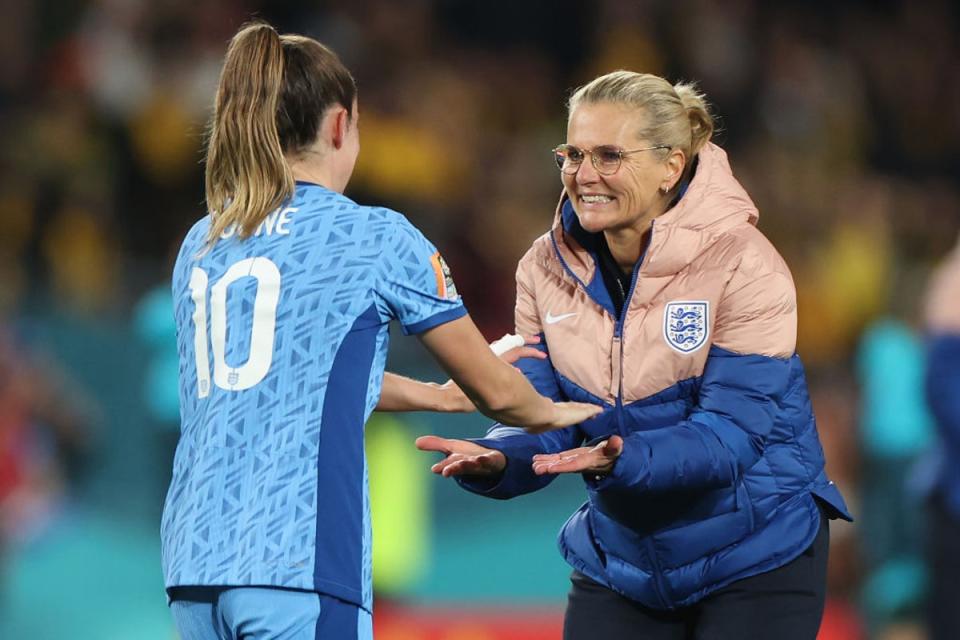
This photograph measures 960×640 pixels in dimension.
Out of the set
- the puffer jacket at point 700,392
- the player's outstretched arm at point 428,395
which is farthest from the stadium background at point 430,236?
the player's outstretched arm at point 428,395

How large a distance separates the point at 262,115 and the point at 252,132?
0.04m

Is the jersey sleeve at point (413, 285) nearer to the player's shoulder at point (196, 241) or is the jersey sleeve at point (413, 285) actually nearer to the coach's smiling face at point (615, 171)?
the player's shoulder at point (196, 241)

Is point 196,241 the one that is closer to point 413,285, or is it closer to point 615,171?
point 413,285

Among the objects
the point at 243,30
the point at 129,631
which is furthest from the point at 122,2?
the point at 243,30

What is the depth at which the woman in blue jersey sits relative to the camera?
2846 mm

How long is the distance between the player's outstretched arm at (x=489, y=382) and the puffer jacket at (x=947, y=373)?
227cm

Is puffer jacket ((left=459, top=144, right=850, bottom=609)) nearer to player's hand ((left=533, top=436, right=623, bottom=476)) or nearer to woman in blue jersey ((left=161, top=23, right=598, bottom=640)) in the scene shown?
player's hand ((left=533, top=436, right=623, bottom=476))

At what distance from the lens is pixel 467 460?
10.8 feet

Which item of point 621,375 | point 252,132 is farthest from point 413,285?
point 621,375

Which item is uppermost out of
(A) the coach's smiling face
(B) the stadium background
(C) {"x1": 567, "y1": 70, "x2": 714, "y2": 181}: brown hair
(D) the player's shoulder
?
(C) {"x1": 567, "y1": 70, "x2": 714, "y2": 181}: brown hair

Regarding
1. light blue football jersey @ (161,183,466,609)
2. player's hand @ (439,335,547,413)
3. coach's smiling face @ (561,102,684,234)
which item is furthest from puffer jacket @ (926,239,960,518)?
light blue football jersey @ (161,183,466,609)

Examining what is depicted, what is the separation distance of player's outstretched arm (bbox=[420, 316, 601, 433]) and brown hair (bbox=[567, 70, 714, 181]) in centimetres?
68

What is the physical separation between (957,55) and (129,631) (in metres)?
7.30

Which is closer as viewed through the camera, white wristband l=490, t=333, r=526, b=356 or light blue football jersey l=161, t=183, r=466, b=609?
light blue football jersey l=161, t=183, r=466, b=609
